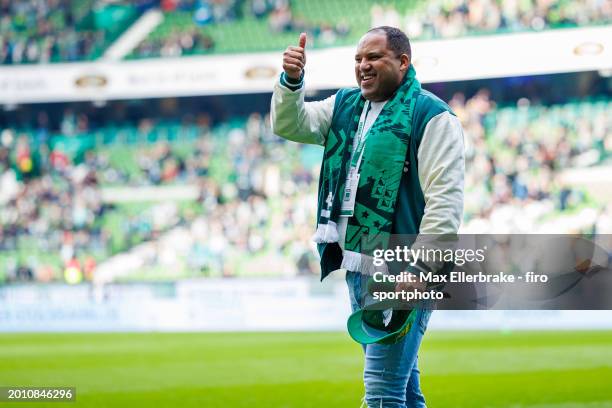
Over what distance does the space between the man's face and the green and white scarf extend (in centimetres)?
5

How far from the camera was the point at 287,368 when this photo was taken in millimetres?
9328

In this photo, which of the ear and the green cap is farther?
the ear

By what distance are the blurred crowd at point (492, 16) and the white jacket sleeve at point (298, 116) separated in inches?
586

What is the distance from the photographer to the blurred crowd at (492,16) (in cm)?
1755

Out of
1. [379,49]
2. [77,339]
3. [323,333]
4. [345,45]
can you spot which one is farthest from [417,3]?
[379,49]

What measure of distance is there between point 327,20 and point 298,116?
55.8ft

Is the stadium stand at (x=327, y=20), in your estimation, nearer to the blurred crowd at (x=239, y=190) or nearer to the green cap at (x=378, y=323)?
the blurred crowd at (x=239, y=190)

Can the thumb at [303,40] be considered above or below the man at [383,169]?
above

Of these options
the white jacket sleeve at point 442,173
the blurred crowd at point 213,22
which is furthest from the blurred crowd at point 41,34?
the white jacket sleeve at point 442,173

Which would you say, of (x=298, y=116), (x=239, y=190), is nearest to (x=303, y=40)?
(x=298, y=116)

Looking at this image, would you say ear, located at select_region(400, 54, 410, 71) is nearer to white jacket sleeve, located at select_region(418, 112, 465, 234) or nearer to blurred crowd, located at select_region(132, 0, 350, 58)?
white jacket sleeve, located at select_region(418, 112, 465, 234)

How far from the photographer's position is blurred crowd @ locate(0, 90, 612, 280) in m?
16.7

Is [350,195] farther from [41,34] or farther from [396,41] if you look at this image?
[41,34]

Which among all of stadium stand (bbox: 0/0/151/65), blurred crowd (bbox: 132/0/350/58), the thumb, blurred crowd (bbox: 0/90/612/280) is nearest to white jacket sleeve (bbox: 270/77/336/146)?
the thumb
